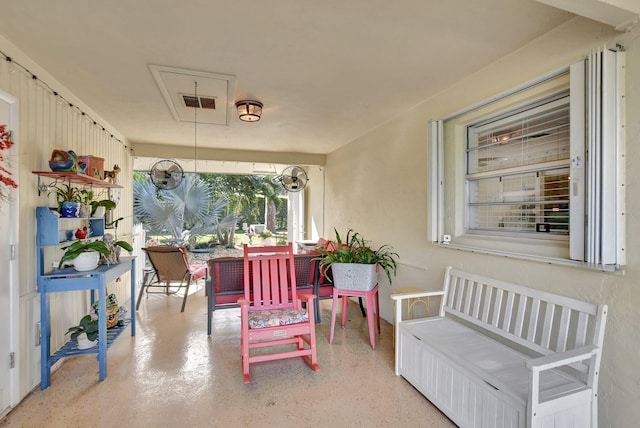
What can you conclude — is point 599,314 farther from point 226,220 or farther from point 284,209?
point 284,209

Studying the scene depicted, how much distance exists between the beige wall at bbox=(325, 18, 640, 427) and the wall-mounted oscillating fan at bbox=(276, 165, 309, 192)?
913 millimetres

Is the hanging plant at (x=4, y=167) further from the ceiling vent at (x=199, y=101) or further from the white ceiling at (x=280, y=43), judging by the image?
the ceiling vent at (x=199, y=101)

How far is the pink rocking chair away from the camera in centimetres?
244

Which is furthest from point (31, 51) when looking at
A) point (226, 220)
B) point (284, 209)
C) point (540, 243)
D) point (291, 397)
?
point (284, 209)

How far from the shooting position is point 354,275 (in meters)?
2.97

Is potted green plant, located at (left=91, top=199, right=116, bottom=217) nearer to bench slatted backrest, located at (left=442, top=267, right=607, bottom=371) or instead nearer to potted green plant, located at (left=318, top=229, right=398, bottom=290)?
potted green plant, located at (left=318, top=229, right=398, bottom=290)

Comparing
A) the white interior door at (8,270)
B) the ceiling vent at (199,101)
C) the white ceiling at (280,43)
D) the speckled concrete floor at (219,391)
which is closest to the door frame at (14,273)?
the white interior door at (8,270)

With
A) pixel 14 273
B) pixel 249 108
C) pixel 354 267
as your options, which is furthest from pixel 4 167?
pixel 354 267

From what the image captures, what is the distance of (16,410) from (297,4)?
9.94ft

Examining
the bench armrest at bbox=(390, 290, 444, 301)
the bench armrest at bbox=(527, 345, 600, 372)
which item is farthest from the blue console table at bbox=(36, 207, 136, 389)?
the bench armrest at bbox=(527, 345, 600, 372)

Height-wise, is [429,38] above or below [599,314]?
above

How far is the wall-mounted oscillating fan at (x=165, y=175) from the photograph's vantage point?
157 inches

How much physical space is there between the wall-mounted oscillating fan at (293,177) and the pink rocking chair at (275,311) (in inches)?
83.0

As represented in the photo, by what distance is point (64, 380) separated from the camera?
7.84 ft
